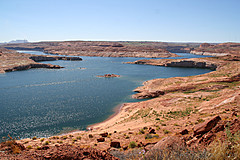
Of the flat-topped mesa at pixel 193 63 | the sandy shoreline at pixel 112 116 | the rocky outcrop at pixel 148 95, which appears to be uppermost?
the flat-topped mesa at pixel 193 63

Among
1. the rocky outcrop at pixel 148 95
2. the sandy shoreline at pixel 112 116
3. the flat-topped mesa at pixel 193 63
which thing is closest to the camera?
the sandy shoreline at pixel 112 116

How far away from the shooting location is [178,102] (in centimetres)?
3052

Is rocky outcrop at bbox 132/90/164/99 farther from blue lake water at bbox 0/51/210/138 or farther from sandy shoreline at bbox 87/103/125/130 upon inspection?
sandy shoreline at bbox 87/103/125/130

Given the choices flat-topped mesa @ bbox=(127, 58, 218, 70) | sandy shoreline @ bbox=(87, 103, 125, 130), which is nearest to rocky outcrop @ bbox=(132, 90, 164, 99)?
sandy shoreline @ bbox=(87, 103, 125, 130)

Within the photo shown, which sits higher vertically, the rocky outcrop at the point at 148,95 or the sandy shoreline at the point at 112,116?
the rocky outcrop at the point at 148,95

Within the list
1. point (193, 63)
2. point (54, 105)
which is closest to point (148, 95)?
point (54, 105)

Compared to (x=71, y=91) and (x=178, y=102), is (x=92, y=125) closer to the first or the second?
(x=178, y=102)

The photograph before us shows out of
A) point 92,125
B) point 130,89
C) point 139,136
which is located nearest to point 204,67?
point 130,89

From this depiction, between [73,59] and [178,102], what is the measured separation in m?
112

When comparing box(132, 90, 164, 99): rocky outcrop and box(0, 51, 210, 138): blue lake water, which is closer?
box(0, 51, 210, 138): blue lake water

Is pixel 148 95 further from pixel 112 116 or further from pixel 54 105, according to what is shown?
pixel 54 105

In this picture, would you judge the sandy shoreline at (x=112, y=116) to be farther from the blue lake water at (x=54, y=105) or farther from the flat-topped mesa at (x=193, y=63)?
the flat-topped mesa at (x=193, y=63)

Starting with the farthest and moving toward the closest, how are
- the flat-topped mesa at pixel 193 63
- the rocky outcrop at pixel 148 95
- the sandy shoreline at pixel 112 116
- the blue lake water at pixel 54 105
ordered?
1. the flat-topped mesa at pixel 193 63
2. the rocky outcrop at pixel 148 95
3. the blue lake water at pixel 54 105
4. the sandy shoreline at pixel 112 116

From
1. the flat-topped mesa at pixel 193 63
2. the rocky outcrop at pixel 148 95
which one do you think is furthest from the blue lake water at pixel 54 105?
→ the flat-topped mesa at pixel 193 63
